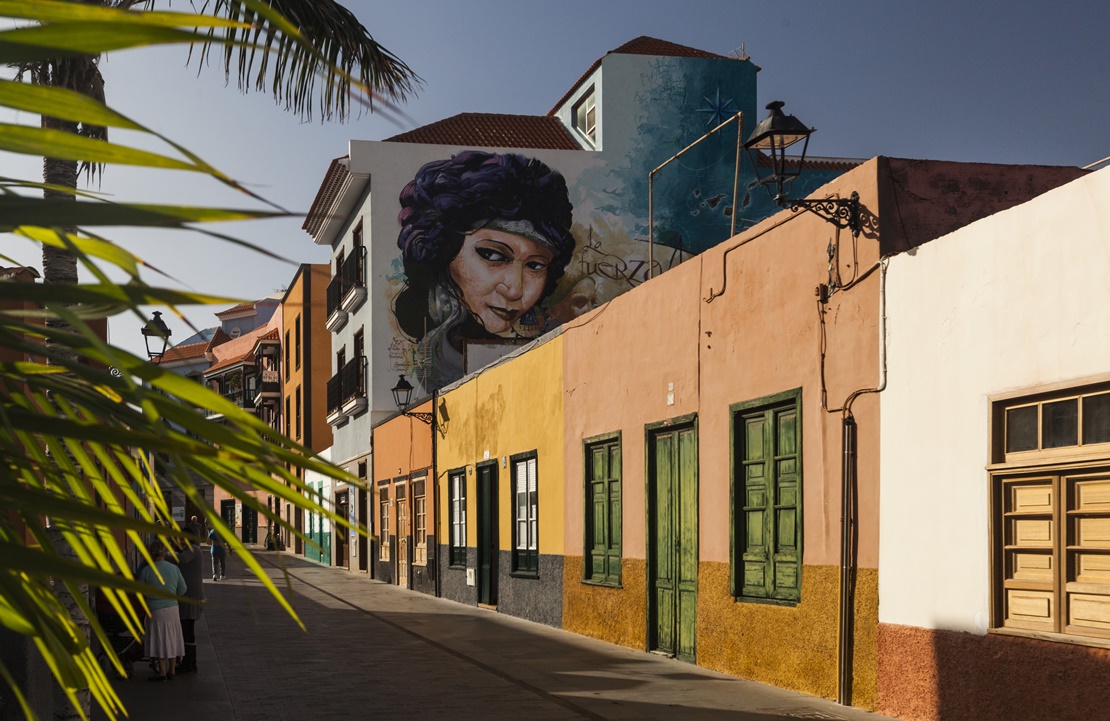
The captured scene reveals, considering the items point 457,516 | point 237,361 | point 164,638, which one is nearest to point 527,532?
point 457,516

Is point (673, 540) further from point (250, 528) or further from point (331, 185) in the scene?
point (250, 528)

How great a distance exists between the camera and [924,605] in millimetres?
9383

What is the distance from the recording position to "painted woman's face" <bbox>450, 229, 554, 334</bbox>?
34.4m

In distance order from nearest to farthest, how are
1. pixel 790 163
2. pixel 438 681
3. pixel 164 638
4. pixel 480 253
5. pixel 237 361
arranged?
pixel 790 163 → pixel 438 681 → pixel 164 638 → pixel 480 253 → pixel 237 361

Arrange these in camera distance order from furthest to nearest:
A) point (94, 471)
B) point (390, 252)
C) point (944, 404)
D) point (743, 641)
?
1. point (390, 252)
2. point (743, 641)
3. point (944, 404)
4. point (94, 471)

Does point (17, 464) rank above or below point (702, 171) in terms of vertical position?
below

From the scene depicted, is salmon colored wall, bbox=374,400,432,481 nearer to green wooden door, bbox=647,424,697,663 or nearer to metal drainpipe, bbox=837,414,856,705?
green wooden door, bbox=647,424,697,663

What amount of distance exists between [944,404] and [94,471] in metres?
8.15

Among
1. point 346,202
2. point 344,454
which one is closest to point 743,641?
point 346,202

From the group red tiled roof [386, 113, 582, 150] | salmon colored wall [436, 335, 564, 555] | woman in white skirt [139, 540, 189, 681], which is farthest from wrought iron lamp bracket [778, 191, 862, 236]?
red tiled roof [386, 113, 582, 150]

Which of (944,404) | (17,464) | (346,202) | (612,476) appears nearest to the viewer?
(17,464)

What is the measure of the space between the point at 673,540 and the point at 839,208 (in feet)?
16.6

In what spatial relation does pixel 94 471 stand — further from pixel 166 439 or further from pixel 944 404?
pixel 944 404

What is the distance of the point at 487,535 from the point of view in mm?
23625
